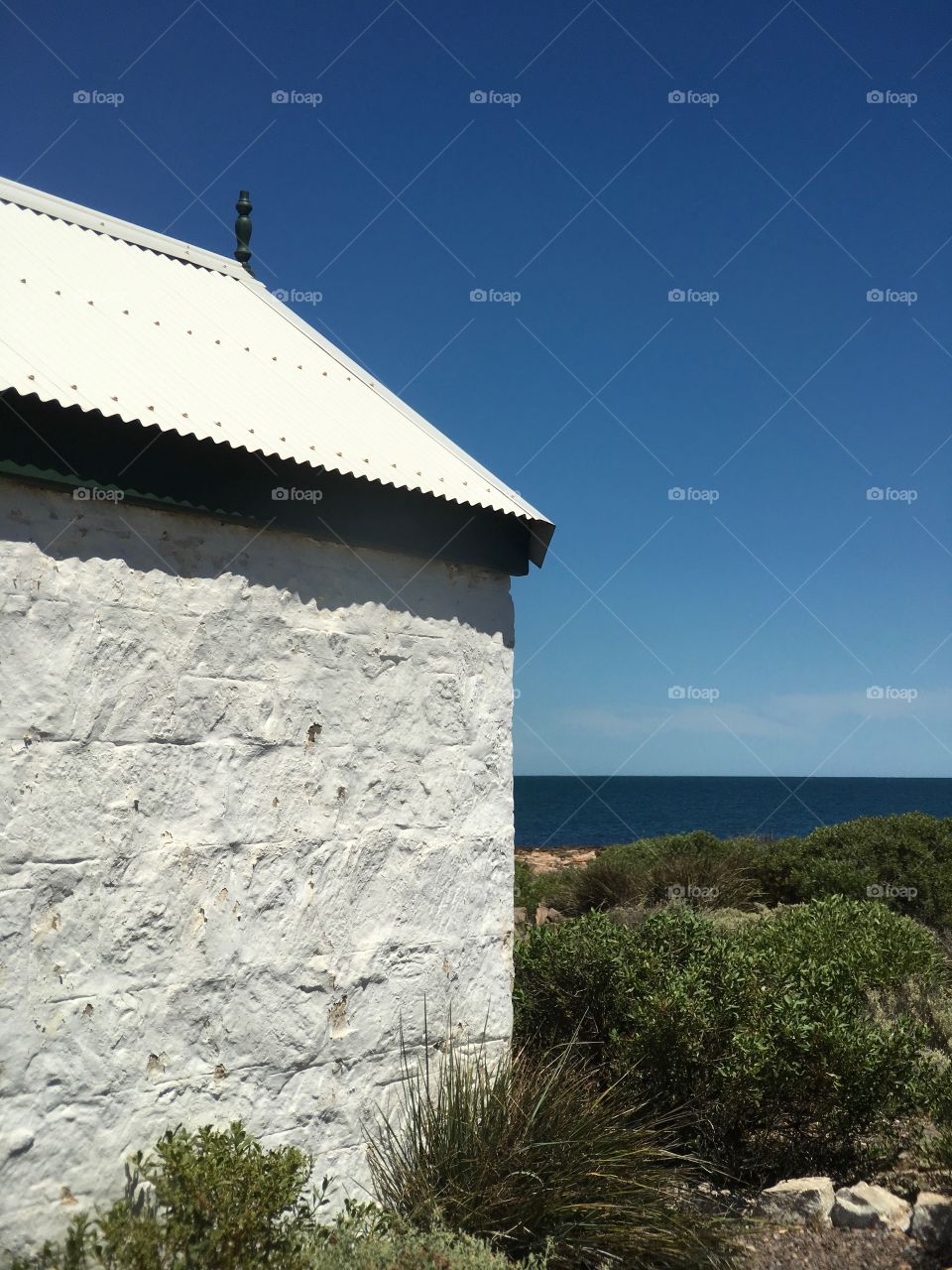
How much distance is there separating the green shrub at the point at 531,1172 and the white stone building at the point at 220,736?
230 millimetres

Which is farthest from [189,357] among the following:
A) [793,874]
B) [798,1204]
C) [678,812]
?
[678,812]

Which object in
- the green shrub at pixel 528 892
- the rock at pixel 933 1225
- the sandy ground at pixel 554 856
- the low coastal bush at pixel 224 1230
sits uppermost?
the sandy ground at pixel 554 856

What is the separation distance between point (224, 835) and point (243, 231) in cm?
440

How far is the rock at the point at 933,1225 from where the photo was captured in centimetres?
472

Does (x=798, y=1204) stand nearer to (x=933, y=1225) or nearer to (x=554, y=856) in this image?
(x=933, y=1225)

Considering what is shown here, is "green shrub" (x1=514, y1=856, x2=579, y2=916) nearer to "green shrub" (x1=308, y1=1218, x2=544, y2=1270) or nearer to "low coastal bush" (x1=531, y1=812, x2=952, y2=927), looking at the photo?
"low coastal bush" (x1=531, y1=812, x2=952, y2=927)

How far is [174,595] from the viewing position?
4105 mm

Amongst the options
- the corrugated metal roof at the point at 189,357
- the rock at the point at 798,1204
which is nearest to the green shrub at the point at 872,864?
the rock at the point at 798,1204

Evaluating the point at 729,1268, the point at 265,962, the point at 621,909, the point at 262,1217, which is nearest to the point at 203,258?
the point at 265,962

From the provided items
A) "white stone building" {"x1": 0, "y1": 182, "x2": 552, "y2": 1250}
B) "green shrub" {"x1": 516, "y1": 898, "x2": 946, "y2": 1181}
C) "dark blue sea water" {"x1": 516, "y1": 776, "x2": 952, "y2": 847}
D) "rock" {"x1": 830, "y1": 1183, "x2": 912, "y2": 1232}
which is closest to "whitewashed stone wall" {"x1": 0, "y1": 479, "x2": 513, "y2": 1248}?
"white stone building" {"x1": 0, "y1": 182, "x2": 552, "y2": 1250}

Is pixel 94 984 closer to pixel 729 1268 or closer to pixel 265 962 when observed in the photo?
pixel 265 962

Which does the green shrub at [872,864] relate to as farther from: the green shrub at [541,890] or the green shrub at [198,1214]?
the green shrub at [198,1214]

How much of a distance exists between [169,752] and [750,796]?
332ft

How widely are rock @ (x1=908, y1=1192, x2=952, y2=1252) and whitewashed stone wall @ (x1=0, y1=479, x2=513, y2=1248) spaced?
7.20 feet
